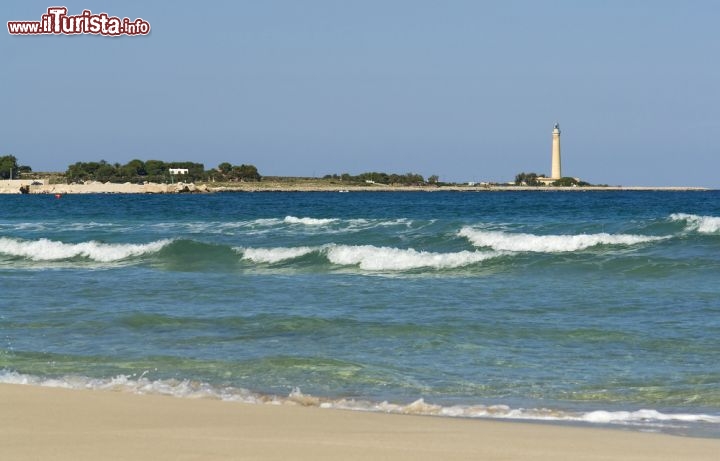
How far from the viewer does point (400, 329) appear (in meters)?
11.3

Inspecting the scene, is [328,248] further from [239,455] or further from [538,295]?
[239,455]

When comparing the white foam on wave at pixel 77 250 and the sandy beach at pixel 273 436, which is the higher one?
the sandy beach at pixel 273 436

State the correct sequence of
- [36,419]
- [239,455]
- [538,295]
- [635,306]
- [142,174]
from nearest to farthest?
1. [239,455]
2. [36,419]
3. [635,306]
4. [538,295]
5. [142,174]

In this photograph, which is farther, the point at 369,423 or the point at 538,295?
the point at 538,295

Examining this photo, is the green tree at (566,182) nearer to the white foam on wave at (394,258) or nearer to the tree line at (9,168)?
the tree line at (9,168)

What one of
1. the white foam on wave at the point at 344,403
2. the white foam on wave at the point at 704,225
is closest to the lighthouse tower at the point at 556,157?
the white foam on wave at the point at 704,225

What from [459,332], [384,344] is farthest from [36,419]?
[459,332]

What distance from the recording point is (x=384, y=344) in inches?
410

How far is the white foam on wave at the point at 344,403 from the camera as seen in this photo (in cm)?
701

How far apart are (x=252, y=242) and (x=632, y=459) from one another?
76.5 feet

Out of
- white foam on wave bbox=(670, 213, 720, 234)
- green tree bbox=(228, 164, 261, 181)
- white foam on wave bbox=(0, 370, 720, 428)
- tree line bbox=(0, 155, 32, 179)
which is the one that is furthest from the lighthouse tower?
white foam on wave bbox=(0, 370, 720, 428)

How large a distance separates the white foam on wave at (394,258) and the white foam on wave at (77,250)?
216 inches

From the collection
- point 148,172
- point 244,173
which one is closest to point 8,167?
point 148,172

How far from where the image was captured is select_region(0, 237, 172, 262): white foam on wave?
80.7ft
